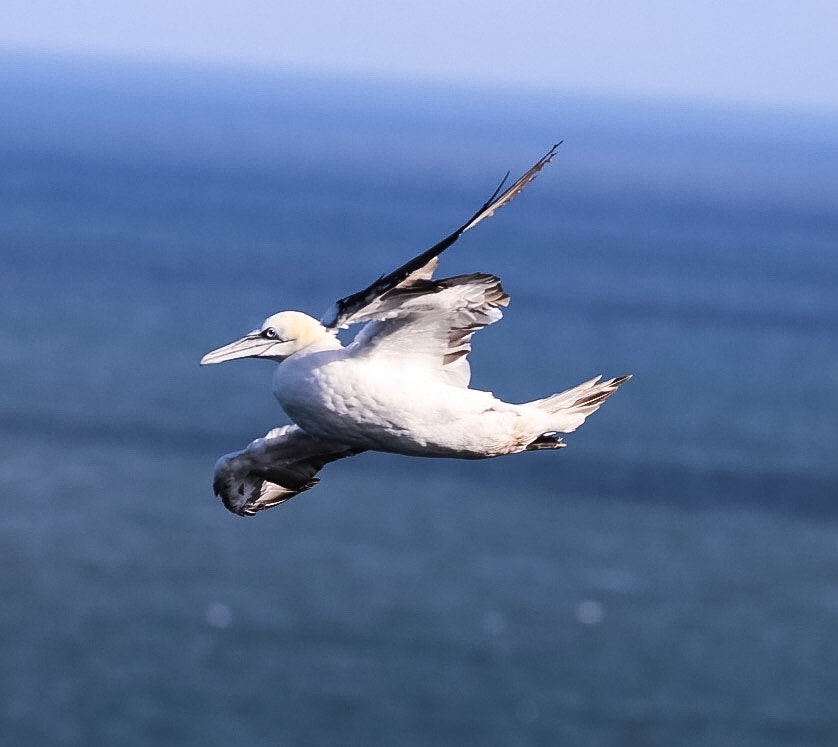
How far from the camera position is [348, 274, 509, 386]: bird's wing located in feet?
48.3

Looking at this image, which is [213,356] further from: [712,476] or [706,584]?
[712,476]

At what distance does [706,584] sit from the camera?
329 ft

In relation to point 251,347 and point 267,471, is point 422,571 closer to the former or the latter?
point 267,471

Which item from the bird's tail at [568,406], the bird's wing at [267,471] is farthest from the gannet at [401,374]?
the bird's wing at [267,471]

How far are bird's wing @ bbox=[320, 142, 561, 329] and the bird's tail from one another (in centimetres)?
282

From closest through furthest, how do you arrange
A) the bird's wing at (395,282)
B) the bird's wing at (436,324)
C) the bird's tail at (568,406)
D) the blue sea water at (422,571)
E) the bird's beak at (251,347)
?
the bird's wing at (395,282) → the bird's wing at (436,324) → the bird's beak at (251,347) → the bird's tail at (568,406) → the blue sea water at (422,571)

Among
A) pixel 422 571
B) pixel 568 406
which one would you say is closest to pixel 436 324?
pixel 568 406

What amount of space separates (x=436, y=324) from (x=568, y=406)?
2210mm

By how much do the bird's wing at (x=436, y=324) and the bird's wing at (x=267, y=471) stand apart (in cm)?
214

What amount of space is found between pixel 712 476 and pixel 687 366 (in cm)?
3465

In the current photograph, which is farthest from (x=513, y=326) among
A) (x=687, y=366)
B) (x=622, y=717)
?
(x=622, y=717)

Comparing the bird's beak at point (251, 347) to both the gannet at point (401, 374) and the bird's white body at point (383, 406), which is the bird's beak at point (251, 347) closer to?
the gannet at point (401, 374)

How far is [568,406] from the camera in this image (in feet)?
56.5

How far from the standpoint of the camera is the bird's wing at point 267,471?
17.8m
